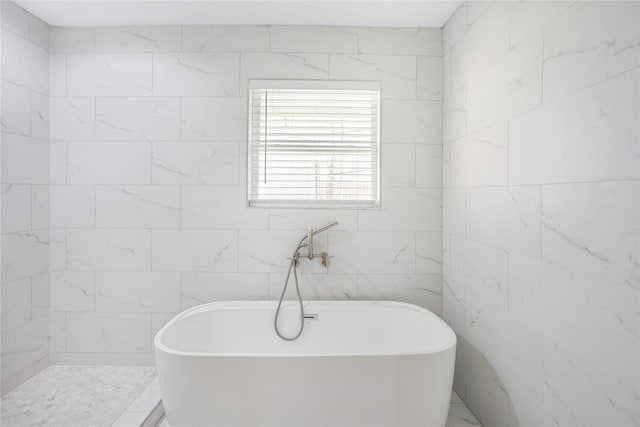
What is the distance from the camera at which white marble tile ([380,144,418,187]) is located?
2.28 meters

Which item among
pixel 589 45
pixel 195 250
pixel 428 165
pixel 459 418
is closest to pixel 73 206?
pixel 195 250

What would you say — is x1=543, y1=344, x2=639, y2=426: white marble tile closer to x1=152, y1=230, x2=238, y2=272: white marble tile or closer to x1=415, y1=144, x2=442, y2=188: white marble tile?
x1=415, y1=144, x2=442, y2=188: white marble tile

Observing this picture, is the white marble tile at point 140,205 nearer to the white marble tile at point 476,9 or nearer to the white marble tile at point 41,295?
the white marble tile at point 41,295

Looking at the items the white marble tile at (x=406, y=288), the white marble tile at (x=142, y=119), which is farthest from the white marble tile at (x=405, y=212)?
the white marble tile at (x=142, y=119)

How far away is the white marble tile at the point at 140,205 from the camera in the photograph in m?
2.27

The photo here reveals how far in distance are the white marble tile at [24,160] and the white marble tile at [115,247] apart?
44 centimetres

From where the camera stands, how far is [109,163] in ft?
7.45

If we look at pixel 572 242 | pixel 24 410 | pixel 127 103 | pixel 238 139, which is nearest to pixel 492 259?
pixel 572 242

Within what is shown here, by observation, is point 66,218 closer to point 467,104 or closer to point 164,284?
point 164,284

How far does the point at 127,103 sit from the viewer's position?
2.26 m

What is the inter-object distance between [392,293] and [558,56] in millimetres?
1659

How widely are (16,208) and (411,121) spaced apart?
2.73 metres

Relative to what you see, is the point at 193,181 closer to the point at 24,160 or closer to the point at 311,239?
the point at 311,239

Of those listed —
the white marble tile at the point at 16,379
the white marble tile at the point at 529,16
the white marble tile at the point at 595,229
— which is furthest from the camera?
the white marble tile at the point at 16,379
